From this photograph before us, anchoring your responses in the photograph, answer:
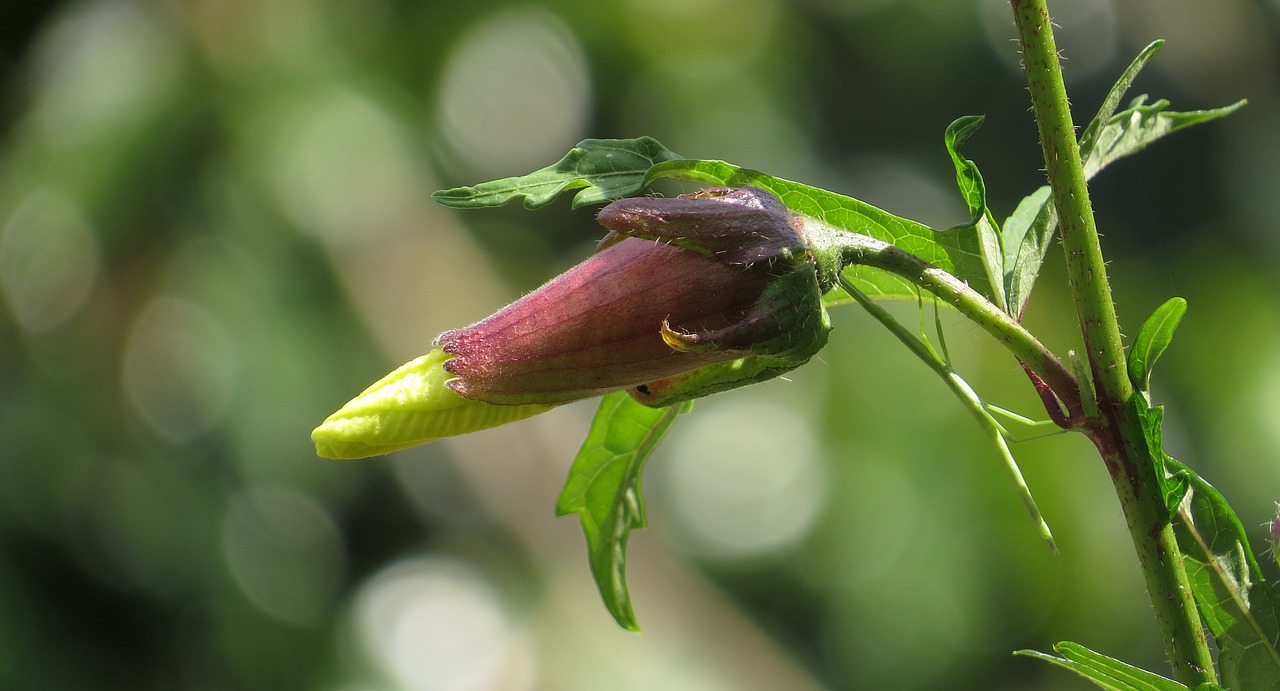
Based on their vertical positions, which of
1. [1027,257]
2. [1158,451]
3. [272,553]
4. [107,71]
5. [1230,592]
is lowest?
[272,553]

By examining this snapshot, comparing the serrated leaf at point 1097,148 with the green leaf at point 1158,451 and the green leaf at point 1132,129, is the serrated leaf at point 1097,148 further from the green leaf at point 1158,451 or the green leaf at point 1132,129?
the green leaf at point 1158,451

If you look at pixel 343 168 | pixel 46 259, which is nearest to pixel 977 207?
pixel 343 168

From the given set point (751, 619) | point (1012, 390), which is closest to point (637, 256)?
point (1012, 390)

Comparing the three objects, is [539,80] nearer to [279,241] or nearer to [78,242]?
[279,241]

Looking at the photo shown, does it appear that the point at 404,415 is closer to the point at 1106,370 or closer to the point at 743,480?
the point at 1106,370

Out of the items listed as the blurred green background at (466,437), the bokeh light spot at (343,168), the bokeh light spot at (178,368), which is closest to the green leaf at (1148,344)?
the blurred green background at (466,437)

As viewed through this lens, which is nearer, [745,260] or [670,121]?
[745,260]
